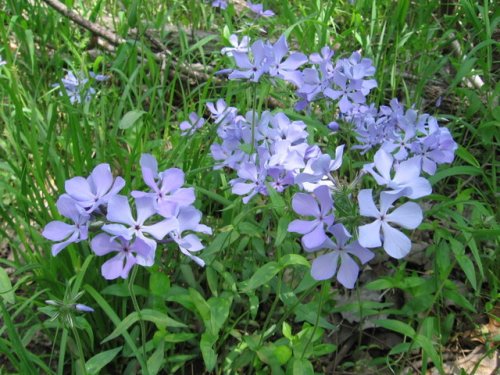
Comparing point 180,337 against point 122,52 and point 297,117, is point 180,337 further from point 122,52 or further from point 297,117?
point 122,52

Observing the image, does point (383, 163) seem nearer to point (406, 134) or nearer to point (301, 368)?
point (301, 368)

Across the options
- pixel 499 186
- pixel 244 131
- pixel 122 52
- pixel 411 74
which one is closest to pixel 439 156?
pixel 244 131

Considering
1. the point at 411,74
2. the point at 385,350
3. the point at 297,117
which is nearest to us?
the point at 385,350

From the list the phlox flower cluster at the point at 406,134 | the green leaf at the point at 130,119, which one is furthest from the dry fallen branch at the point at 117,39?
the phlox flower cluster at the point at 406,134

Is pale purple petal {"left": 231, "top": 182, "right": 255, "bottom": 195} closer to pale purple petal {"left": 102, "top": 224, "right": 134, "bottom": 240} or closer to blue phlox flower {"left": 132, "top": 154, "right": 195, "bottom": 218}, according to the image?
blue phlox flower {"left": 132, "top": 154, "right": 195, "bottom": 218}

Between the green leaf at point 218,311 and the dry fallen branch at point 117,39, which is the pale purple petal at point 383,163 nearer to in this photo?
the green leaf at point 218,311

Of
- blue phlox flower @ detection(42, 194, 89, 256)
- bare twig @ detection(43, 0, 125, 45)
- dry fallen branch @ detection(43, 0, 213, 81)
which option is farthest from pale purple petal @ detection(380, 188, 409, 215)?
bare twig @ detection(43, 0, 125, 45)

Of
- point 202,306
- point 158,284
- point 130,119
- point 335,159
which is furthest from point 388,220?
point 130,119
